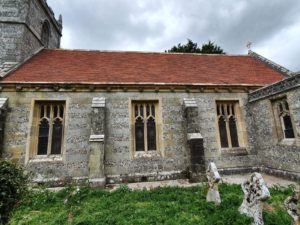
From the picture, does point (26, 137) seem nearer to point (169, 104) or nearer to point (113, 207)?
point (113, 207)

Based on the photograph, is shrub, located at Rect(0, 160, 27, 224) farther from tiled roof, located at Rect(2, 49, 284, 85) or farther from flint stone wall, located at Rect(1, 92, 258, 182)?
tiled roof, located at Rect(2, 49, 284, 85)

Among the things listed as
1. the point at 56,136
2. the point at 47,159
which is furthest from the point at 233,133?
the point at 47,159

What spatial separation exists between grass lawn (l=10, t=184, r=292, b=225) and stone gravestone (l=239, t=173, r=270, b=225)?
8.2 inches

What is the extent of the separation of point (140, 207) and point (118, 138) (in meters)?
4.31

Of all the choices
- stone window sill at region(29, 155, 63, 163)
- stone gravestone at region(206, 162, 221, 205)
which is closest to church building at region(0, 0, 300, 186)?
stone window sill at region(29, 155, 63, 163)

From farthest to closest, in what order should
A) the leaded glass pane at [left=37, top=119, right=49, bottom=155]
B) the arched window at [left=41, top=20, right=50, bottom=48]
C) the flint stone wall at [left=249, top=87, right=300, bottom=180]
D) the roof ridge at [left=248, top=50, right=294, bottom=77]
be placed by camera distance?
the arched window at [left=41, top=20, right=50, bottom=48], the roof ridge at [left=248, top=50, right=294, bottom=77], the leaded glass pane at [left=37, top=119, right=49, bottom=155], the flint stone wall at [left=249, top=87, right=300, bottom=180]

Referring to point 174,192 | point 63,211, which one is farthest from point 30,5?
point 174,192

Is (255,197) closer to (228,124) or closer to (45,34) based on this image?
(228,124)

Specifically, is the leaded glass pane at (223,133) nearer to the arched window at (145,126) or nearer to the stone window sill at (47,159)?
the arched window at (145,126)

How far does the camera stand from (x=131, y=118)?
32.4 feet

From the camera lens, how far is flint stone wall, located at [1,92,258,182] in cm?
881

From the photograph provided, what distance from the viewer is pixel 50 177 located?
8648mm

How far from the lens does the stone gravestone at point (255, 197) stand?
455 centimetres

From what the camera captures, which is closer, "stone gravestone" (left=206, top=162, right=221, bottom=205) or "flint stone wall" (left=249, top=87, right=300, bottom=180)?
"stone gravestone" (left=206, top=162, right=221, bottom=205)
